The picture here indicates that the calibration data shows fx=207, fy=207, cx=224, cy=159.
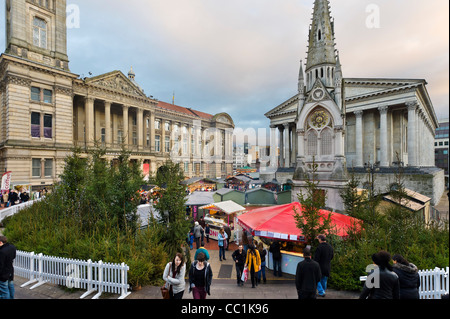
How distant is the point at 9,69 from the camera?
23984mm

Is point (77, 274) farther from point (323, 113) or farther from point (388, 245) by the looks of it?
point (323, 113)

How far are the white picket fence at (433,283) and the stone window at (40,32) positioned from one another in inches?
1612

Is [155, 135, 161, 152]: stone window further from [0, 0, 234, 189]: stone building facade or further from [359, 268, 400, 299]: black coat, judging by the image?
[359, 268, 400, 299]: black coat

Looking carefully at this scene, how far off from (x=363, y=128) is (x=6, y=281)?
46.7 m

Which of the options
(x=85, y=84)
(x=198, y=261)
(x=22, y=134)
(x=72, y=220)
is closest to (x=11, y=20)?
(x=85, y=84)

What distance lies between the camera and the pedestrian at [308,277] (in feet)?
15.0

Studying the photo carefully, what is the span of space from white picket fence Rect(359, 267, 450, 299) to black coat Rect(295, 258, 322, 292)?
10.9 feet

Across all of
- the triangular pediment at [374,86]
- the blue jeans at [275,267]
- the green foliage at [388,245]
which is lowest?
the blue jeans at [275,267]

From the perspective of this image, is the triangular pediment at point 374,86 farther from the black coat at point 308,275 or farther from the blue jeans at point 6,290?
→ the blue jeans at point 6,290

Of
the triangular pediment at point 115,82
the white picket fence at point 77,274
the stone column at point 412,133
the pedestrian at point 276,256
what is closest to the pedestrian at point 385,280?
the pedestrian at point 276,256

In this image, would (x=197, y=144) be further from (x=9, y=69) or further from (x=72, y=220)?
(x=72, y=220)

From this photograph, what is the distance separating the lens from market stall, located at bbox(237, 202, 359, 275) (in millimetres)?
7648
